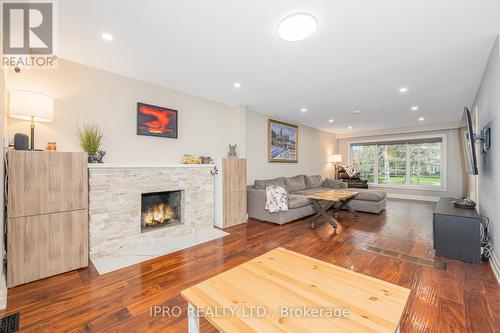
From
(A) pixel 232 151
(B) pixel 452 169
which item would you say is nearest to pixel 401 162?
(B) pixel 452 169

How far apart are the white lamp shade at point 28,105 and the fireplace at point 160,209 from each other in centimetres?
161

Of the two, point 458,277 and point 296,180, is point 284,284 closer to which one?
point 458,277

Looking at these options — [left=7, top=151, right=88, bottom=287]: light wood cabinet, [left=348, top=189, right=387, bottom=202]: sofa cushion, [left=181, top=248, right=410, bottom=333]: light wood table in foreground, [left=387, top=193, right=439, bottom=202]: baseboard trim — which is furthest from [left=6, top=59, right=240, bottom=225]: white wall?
[left=387, top=193, right=439, bottom=202]: baseboard trim

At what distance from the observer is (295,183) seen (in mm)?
5938

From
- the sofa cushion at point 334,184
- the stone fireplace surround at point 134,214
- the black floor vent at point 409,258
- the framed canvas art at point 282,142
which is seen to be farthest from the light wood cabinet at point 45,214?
the sofa cushion at point 334,184

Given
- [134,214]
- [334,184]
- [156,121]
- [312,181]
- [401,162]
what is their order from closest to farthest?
[134,214]
[156,121]
[312,181]
[334,184]
[401,162]

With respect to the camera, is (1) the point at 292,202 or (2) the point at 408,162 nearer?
(1) the point at 292,202

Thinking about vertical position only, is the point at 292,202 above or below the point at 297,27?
below

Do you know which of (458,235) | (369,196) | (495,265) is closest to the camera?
(495,265)

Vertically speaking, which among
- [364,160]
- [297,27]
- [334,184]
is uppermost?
[297,27]

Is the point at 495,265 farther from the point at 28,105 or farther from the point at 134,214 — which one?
the point at 28,105

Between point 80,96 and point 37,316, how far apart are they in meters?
2.51

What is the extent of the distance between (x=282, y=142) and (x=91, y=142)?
14.7 ft

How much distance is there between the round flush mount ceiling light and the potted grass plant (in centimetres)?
264
